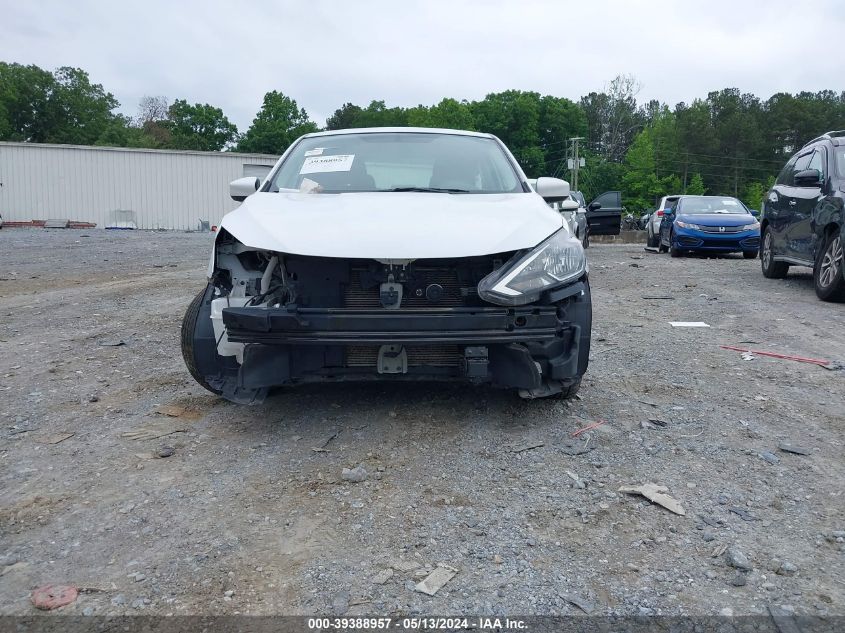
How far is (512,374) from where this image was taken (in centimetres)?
350

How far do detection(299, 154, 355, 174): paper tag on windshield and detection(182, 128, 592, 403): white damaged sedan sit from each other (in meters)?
0.71

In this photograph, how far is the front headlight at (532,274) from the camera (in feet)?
10.8

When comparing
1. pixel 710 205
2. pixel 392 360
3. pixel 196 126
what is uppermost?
pixel 196 126

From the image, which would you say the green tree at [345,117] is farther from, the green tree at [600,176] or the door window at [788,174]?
the door window at [788,174]

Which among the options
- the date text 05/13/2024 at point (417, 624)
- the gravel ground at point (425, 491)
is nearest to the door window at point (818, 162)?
the gravel ground at point (425, 491)

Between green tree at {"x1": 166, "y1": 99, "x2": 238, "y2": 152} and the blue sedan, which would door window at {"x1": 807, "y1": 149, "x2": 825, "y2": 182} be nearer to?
the blue sedan

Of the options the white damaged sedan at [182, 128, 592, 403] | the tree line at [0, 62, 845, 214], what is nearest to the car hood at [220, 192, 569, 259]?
the white damaged sedan at [182, 128, 592, 403]

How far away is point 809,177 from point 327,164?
20.7 ft

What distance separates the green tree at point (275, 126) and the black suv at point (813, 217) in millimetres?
71311

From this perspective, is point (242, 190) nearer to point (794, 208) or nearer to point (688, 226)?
point (794, 208)

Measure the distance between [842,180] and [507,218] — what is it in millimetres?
6104

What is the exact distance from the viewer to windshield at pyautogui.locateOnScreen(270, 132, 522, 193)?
4.47 meters

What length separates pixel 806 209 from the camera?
8617mm

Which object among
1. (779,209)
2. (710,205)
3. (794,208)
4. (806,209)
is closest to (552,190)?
(806,209)
